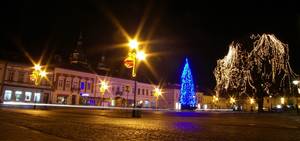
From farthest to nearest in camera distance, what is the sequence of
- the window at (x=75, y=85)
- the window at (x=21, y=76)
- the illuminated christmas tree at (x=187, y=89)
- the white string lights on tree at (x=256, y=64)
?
the window at (x=75, y=85) → the illuminated christmas tree at (x=187, y=89) → the window at (x=21, y=76) → the white string lights on tree at (x=256, y=64)

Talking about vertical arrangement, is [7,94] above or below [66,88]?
below

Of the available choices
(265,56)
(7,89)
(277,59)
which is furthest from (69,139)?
(7,89)

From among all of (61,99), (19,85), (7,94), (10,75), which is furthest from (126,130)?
(61,99)

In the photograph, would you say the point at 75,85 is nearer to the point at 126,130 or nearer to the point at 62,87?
the point at 62,87

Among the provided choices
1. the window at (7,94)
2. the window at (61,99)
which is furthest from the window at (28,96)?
the window at (61,99)

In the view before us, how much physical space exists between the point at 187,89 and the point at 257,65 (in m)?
24.5

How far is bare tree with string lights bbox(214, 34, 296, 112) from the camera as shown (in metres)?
31.2

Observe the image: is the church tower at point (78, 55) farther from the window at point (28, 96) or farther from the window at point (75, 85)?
the window at point (28, 96)

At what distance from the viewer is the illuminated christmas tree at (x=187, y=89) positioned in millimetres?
60031

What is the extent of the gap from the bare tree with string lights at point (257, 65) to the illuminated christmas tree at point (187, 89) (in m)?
18.6

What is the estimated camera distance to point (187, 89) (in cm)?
5991

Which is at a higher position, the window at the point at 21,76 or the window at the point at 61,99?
the window at the point at 21,76

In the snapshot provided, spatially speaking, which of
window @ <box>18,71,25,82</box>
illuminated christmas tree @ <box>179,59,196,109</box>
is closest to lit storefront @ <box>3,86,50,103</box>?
window @ <box>18,71,25,82</box>

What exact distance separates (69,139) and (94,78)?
59.7 meters
